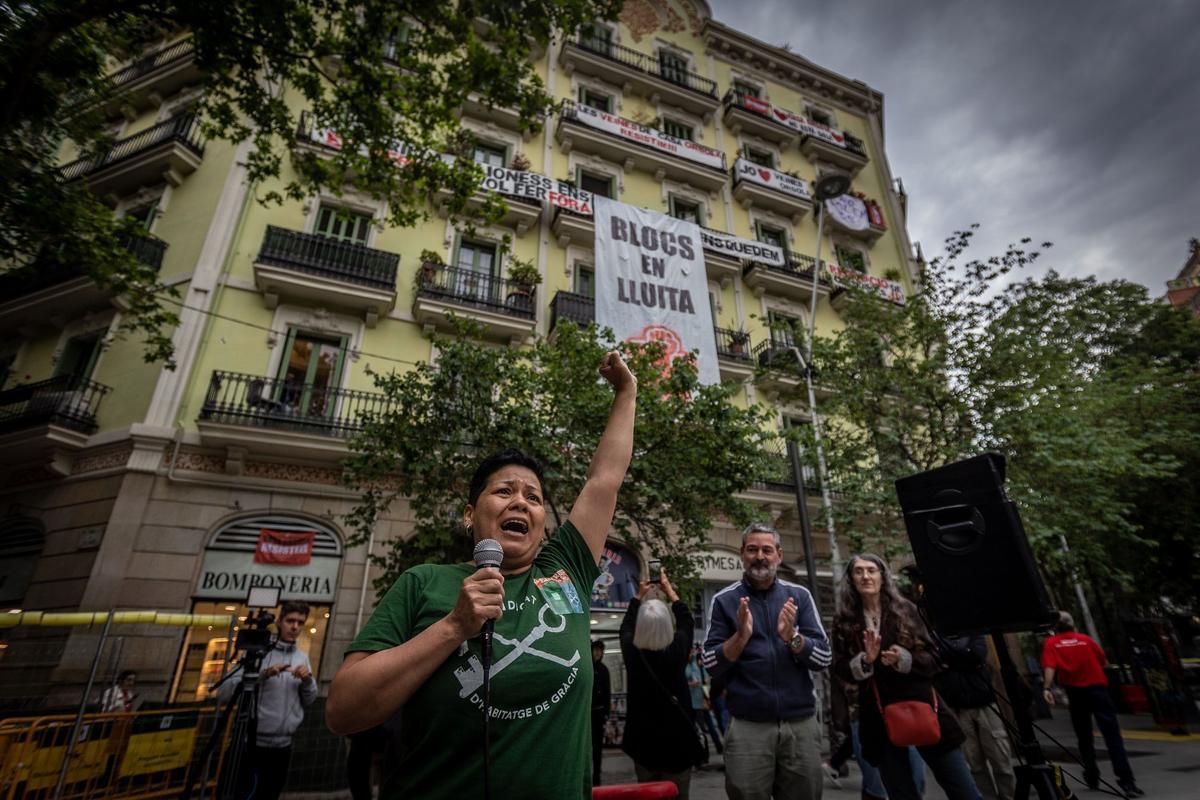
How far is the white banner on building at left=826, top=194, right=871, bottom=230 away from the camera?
1878 cm

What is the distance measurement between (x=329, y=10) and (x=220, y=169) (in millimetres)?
8109

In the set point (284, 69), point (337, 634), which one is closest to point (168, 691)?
point (337, 634)

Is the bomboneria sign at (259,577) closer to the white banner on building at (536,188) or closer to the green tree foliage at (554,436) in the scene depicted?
the green tree foliage at (554,436)

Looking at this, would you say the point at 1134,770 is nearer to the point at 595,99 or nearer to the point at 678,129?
the point at 678,129

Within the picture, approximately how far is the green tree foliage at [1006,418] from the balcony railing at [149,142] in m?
16.2

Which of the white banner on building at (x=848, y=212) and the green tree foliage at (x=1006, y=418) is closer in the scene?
the green tree foliage at (x=1006, y=418)

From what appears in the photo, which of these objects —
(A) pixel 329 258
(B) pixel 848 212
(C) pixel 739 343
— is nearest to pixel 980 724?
(C) pixel 739 343

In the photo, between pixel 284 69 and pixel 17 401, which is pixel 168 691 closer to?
pixel 17 401

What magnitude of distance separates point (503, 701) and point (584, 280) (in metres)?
15.1

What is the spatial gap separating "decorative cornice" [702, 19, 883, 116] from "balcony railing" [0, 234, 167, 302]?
803 inches

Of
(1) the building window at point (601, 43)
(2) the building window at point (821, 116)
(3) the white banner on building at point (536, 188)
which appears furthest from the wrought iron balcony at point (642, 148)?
(2) the building window at point (821, 116)

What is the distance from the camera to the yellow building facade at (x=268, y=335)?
976cm

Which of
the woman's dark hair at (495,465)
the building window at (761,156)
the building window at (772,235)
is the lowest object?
the woman's dark hair at (495,465)

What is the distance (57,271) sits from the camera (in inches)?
489
